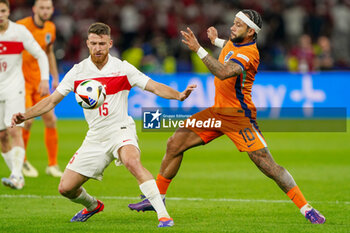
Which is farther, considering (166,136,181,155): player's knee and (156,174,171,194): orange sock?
(156,174,171,194): orange sock

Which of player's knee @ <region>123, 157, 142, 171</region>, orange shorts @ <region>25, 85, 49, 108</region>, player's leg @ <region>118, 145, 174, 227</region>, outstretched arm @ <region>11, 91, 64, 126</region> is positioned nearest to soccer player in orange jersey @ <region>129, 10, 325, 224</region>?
player's leg @ <region>118, 145, 174, 227</region>

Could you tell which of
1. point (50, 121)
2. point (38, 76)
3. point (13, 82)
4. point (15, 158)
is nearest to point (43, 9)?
point (38, 76)

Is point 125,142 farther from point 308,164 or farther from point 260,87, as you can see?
point 260,87

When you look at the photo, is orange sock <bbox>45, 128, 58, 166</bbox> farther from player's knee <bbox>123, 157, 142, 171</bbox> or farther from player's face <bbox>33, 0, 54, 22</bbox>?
player's knee <bbox>123, 157, 142, 171</bbox>

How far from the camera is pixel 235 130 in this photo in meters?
8.14

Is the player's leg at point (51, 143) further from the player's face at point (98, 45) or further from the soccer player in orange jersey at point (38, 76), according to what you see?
the player's face at point (98, 45)

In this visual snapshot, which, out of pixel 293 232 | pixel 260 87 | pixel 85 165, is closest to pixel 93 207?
pixel 85 165

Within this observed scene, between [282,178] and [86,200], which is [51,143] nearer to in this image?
[86,200]

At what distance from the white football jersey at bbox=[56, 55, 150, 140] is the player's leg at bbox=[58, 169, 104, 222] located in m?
0.49

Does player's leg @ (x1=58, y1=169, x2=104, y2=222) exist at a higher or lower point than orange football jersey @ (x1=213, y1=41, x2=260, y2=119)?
lower

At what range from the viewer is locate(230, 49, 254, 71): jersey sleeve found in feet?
25.8

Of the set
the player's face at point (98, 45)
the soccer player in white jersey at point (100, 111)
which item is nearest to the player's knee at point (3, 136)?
the soccer player in white jersey at point (100, 111)

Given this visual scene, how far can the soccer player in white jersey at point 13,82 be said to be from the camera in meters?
10.5

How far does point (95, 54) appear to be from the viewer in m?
7.66
